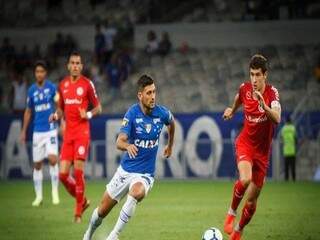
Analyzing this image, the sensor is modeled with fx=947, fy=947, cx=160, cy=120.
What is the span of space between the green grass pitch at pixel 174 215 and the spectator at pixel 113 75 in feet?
28.1

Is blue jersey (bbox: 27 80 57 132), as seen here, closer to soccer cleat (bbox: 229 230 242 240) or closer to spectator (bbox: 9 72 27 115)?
soccer cleat (bbox: 229 230 242 240)

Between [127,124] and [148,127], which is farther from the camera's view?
[148,127]

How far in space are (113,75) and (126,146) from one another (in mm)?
22665

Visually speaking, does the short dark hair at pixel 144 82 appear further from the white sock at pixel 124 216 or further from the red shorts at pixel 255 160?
the red shorts at pixel 255 160

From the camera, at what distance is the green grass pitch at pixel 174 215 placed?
13.9m

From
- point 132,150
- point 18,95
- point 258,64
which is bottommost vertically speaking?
point 132,150

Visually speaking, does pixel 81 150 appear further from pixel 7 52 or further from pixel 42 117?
pixel 7 52

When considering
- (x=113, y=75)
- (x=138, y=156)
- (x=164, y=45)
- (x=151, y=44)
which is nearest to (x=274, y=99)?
(x=138, y=156)

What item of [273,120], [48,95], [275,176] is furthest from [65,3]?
[273,120]

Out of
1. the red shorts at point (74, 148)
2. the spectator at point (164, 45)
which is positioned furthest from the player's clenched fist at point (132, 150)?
the spectator at point (164, 45)

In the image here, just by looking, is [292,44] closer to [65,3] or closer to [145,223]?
[65,3]

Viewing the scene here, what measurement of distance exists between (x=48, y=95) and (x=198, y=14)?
18.2m

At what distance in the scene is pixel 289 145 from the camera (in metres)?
28.5

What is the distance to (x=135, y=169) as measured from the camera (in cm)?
1206
